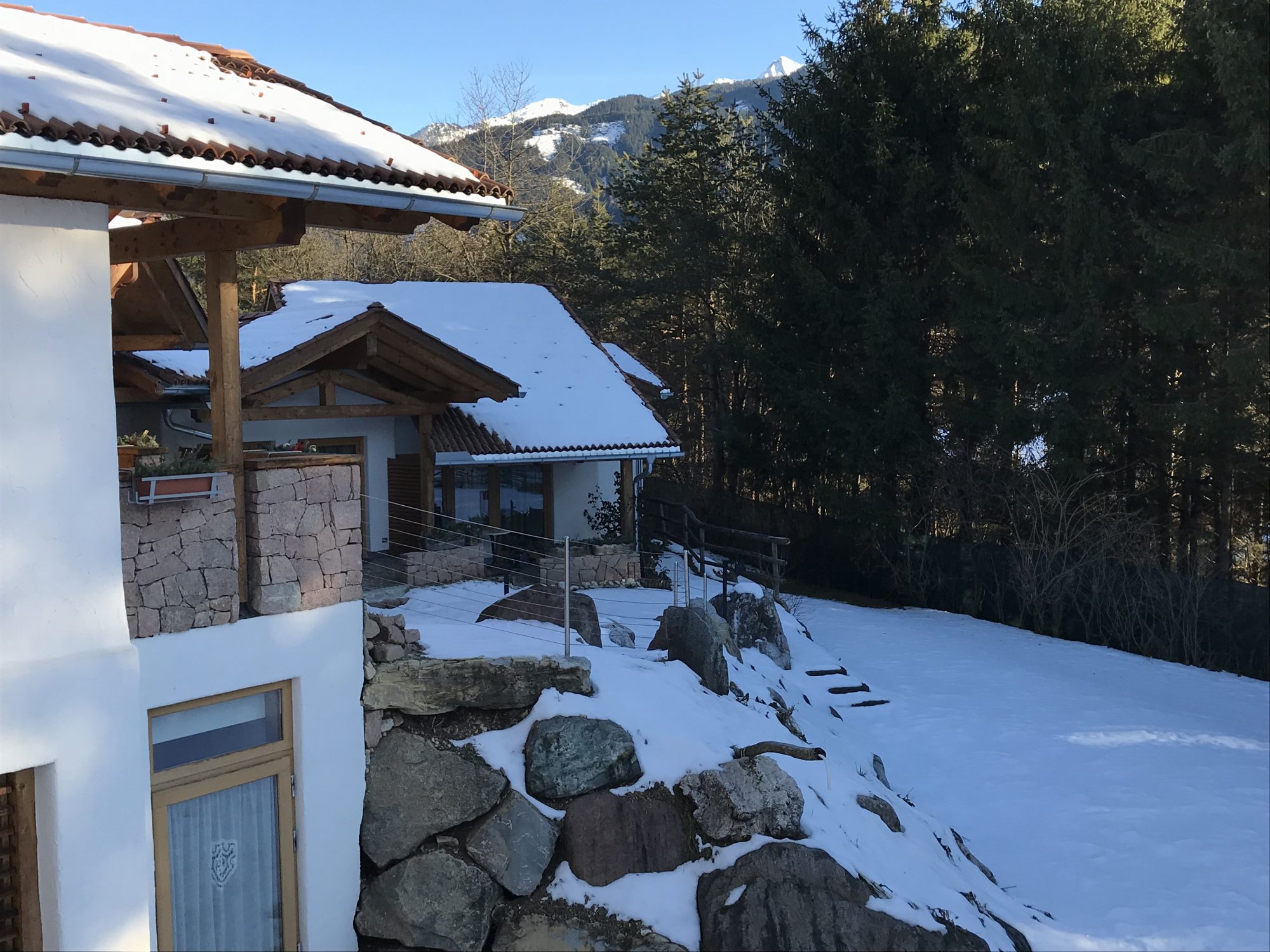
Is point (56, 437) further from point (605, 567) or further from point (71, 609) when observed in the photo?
point (605, 567)

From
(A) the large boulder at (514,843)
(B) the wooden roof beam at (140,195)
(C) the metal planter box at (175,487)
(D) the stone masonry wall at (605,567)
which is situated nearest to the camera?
(B) the wooden roof beam at (140,195)

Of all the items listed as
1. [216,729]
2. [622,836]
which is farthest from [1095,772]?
[216,729]

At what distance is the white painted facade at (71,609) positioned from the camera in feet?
17.9

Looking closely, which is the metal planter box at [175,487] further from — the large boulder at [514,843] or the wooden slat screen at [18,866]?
the large boulder at [514,843]

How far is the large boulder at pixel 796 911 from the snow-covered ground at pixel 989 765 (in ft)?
0.44

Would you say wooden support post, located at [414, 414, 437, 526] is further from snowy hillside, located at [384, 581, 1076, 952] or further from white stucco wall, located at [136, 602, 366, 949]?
white stucco wall, located at [136, 602, 366, 949]

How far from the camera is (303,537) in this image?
6.93m

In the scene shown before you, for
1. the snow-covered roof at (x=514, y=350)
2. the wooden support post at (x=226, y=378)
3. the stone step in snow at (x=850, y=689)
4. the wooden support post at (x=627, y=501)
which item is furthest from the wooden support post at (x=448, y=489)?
Answer: the wooden support post at (x=226, y=378)

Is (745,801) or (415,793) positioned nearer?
(415,793)

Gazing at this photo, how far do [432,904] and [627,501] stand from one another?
1145 cm

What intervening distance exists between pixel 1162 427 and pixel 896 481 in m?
6.74

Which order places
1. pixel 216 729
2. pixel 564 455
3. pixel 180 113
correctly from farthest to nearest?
pixel 564 455, pixel 216 729, pixel 180 113

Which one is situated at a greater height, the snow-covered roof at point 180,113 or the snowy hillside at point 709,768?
the snow-covered roof at point 180,113

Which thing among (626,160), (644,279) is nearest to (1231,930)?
(644,279)
